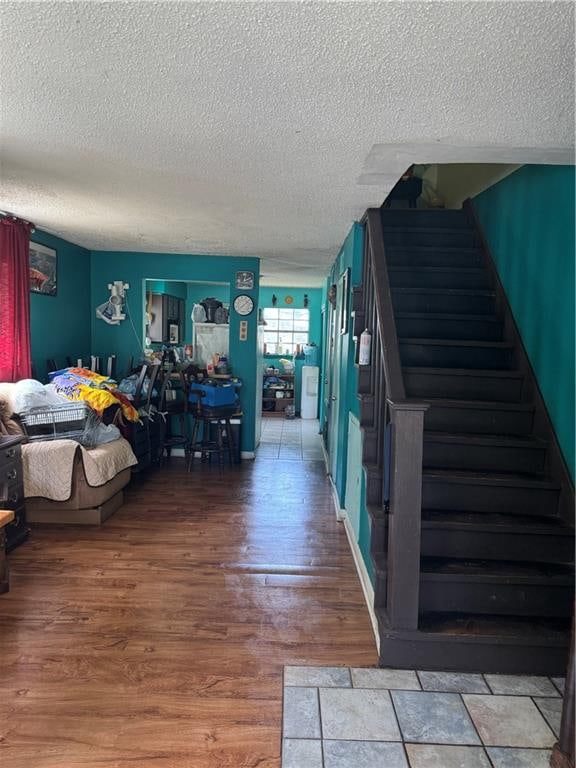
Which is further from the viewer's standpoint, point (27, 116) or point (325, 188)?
point (325, 188)

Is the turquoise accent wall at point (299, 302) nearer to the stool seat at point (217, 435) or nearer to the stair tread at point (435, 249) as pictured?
the stool seat at point (217, 435)

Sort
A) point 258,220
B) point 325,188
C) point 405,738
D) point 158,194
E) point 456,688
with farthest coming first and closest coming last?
point 258,220 → point 158,194 → point 325,188 → point 456,688 → point 405,738

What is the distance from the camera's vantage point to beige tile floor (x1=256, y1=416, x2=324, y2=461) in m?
6.08

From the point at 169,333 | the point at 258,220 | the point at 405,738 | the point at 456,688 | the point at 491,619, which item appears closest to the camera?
the point at 405,738

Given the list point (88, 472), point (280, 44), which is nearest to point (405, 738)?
point (280, 44)

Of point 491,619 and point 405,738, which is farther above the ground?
point 491,619

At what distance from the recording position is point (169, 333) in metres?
8.16

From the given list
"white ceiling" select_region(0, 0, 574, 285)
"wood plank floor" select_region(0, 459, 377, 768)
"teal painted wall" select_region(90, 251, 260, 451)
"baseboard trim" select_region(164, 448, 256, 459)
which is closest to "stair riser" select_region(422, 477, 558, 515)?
"wood plank floor" select_region(0, 459, 377, 768)

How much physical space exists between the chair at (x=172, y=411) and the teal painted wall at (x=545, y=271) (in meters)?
3.37

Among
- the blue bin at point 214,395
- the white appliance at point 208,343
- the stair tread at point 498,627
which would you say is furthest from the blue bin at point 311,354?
the stair tread at point 498,627

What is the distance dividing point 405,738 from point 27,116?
2872mm

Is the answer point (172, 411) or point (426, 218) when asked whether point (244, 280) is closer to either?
point (172, 411)

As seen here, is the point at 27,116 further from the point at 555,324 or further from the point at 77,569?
the point at 555,324

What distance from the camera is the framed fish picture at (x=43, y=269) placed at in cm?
443
